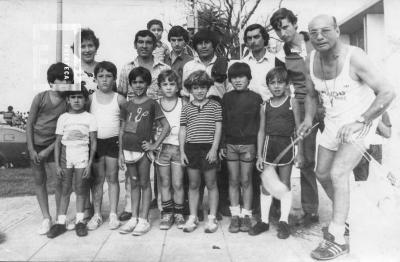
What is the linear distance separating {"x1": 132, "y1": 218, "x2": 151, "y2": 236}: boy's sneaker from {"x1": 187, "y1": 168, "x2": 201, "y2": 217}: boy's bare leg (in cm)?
46

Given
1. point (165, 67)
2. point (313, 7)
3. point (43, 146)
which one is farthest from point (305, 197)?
point (313, 7)

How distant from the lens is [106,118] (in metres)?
4.11

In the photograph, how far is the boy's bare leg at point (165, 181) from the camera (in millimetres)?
4102

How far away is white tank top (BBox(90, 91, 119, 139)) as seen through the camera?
4090 millimetres

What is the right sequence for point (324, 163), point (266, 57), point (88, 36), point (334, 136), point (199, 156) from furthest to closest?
point (88, 36) < point (266, 57) < point (199, 156) < point (324, 163) < point (334, 136)

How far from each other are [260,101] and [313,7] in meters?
4.96

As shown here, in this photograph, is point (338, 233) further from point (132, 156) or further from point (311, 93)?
point (132, 156)

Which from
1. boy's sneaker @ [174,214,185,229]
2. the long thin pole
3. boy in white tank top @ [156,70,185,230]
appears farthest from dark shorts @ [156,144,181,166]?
the long thin pole

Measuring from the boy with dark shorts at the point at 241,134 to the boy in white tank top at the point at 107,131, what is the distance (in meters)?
1.10

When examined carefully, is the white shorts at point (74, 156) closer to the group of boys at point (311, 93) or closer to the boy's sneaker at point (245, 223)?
the group of boys at point (311, 93)

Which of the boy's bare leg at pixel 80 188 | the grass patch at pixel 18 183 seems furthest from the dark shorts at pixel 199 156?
the grass patch at pixel 18 183

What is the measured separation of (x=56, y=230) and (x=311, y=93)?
2697 mm

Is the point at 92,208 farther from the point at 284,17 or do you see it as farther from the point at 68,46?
the point at 284,17

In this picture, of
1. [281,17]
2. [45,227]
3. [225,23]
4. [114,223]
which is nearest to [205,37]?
[281,17]
